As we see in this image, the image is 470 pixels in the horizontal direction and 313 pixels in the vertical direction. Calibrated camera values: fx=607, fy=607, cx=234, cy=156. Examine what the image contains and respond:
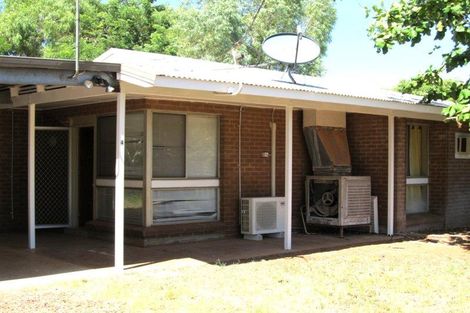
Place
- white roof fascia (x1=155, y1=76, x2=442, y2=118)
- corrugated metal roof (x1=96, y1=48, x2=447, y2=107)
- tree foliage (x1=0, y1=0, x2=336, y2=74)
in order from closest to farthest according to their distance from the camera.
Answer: corrugated metal roof (x1=96, y1=48, x2=447, y2=107) → white roof fascia (x1=155, y1=76, x2=442, y2=118) → tree foliage (x1=0, y1=0, x2=336, y2=74)

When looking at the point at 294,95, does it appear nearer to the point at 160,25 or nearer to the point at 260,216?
the point at 260,216

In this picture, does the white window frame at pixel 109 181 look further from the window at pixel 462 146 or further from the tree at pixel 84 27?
the tree at pixel 84 27

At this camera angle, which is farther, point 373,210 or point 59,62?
point 373,210

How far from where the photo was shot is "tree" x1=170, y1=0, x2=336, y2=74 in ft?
90.3

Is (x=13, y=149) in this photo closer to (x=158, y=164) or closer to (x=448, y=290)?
(x=158, y=164)

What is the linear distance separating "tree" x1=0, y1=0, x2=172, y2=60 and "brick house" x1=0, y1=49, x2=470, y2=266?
12722 millimetres

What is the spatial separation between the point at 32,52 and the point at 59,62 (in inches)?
795

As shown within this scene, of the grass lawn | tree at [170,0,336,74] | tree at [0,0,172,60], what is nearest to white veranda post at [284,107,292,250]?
the grass lawn

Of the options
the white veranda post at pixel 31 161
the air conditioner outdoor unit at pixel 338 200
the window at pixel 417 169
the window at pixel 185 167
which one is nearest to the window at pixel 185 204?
the window at pixel 185 167

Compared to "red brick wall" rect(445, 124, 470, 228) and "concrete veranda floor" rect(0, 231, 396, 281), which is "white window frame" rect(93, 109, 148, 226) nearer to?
"concrete veranda floor" rect(0, 231, 396, 281)

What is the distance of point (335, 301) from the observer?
675cm

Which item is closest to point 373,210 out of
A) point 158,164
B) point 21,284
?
point 158,164

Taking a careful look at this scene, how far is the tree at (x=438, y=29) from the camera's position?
31.1 feet

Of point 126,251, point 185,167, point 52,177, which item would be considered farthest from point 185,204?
point 52,177
